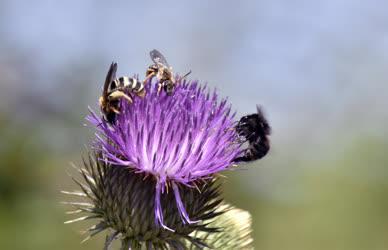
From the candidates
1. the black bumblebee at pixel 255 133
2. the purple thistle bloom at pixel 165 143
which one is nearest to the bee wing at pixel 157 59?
the purple thistle bloom at pixel 165 143

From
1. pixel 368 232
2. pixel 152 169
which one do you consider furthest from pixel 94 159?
pixel 368 232

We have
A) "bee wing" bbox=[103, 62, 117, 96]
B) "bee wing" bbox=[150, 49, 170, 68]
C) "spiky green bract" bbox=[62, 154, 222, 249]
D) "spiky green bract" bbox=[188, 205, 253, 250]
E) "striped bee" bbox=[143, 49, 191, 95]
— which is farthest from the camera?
"spiky green bract" bbox=[188, 205, 253, 250]

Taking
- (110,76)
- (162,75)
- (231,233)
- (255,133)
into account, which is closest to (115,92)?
(110,76)

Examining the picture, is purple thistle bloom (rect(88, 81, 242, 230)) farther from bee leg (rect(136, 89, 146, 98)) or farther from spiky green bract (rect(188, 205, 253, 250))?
spiky green bract (rect(188, 205, 253, 250))

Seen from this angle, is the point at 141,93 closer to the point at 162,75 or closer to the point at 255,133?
the point at 162,75

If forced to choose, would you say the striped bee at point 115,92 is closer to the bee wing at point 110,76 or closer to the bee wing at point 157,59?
the bee wing at point 110,76

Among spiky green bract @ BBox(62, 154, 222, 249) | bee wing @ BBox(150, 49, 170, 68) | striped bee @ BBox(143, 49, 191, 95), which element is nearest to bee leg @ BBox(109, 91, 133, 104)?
striped bee @ BBox(143, 49, 191, 95)
